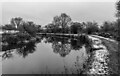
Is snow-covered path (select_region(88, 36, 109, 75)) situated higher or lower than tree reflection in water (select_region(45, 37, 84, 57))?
higher

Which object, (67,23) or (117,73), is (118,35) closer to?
(117,73)

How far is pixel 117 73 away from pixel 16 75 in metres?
6.15

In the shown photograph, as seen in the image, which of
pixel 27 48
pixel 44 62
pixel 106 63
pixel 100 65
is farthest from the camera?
pixel 27 48

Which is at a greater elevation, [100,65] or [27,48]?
[100,65]

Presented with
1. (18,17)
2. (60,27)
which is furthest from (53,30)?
(18,17)

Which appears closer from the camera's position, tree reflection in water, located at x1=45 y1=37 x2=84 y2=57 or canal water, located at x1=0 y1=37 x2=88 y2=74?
canal water, located at x1=0 y1=37 x2=88 y2=74

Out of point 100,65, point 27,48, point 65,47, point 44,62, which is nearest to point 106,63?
point 100,65

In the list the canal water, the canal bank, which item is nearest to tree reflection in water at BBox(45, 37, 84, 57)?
the canal water

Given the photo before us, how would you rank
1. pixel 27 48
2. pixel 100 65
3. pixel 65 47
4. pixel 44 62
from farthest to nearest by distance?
pixel 65 47, pixel 27 48, pixel 44 62, pixel 100 65

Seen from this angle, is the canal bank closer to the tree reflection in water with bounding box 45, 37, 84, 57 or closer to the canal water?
the canal water

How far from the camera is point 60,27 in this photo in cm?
5322

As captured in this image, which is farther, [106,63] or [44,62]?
[44,62]

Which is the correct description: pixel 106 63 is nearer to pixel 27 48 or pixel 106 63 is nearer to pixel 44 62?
Answer: pixel 44 62

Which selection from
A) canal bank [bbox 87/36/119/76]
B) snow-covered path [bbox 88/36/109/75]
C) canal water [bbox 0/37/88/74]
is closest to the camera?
canal bank [bbox 87/36/119/76]
